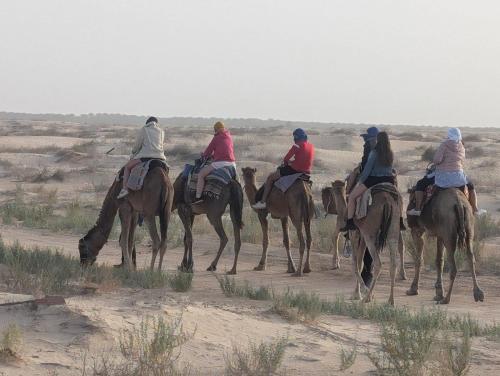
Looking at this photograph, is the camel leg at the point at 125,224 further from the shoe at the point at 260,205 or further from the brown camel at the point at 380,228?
the brown camel at the point at 380,228

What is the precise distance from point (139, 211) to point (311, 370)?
7338 millimetres

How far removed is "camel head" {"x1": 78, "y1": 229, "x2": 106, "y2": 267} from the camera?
14.8 meters

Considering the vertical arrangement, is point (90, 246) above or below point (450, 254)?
below

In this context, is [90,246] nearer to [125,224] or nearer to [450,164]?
[125,224]

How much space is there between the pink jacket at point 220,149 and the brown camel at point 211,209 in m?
0.47

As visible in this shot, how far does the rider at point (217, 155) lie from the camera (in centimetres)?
1641

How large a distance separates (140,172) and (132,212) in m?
0.84

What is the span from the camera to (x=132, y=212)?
1568 centimetres

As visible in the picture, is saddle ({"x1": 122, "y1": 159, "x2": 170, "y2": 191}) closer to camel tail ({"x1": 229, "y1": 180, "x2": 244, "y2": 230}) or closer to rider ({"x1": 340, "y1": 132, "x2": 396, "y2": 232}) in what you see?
camel tail ({"x1": 229, "y1": 180, "x2": 244, "y2": 230})

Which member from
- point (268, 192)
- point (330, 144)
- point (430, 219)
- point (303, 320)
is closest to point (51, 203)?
point (268, 192)

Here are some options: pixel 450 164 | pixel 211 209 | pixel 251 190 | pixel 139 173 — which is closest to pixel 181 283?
pixel 139 173

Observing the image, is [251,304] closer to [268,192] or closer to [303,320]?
[303,320]

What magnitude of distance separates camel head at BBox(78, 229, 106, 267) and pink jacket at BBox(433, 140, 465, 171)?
550 centimetres

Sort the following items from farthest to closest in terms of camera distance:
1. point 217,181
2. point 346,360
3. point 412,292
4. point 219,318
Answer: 1. point 217,181
2. point 412,292
3. point 219,318
4. point 346,360
